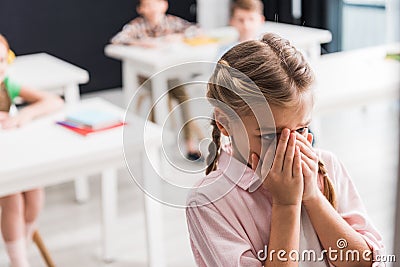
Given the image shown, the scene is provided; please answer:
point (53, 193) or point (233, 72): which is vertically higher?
point (233, 72)

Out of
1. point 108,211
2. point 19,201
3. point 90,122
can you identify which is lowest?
point 108,211

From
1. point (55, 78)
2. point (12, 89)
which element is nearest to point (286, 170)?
point (12, 89)

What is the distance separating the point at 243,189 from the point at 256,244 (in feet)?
0.21

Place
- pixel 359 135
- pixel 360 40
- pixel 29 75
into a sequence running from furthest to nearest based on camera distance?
pixel 360 40 < pixel 359 135 < pixel 29 75

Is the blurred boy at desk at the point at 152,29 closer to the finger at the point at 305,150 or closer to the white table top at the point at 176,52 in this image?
the white table top at the point at 176,52

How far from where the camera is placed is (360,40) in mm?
3506

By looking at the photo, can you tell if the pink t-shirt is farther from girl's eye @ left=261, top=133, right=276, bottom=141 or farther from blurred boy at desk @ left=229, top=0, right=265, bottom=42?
blurred boy at desk @ left=229, top=0, right=265, bottom=42

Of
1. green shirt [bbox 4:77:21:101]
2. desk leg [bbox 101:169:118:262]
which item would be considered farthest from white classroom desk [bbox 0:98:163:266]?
desk leg [bbox 101:169:118:262]

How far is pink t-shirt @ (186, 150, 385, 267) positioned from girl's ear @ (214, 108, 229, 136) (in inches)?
1.6

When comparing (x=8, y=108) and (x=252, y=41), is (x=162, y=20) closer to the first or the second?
(x=8, y=108)

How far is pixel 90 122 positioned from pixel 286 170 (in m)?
1.12

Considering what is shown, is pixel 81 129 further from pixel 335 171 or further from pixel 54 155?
pixel 335 171

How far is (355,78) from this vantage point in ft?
7.17

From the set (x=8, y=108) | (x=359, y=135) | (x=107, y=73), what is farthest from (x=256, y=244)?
(x=107, y=73)
